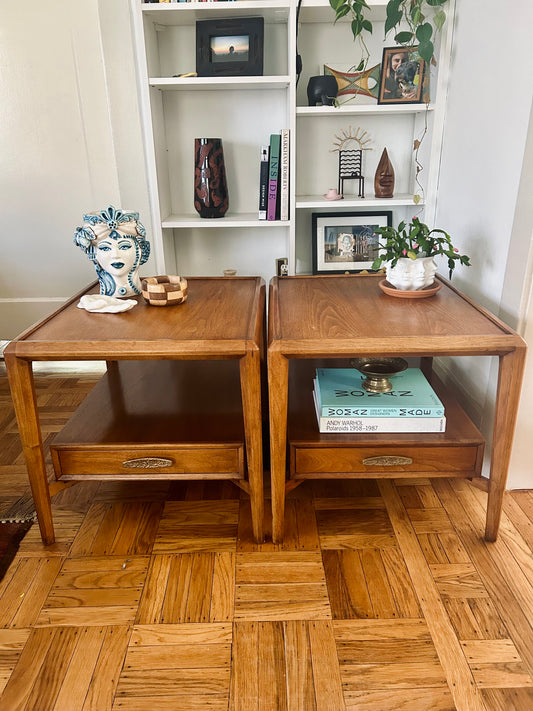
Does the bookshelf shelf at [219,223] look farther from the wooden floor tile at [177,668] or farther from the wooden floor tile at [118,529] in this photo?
the wooden floor tile at [177,668]

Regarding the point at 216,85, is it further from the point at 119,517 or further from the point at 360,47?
the point at 119,517

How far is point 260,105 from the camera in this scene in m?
2.04

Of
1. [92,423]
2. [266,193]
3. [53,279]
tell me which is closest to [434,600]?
[92,423]

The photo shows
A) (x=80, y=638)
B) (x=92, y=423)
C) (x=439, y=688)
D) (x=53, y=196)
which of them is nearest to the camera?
(x=439, y=688)

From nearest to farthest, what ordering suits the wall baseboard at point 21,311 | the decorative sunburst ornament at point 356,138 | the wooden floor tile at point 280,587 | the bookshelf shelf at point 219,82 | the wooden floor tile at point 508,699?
the wooden floor tile at point 508,699, the wooden floor tile at point 280,587, the bookshelf shelf at point 219,82, the decorative sunburst ornament at point 356,138, the wall baseboard at point 21,311

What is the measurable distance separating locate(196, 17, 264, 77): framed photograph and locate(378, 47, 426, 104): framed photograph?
0.45 meters

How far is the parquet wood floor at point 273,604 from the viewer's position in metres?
0.98

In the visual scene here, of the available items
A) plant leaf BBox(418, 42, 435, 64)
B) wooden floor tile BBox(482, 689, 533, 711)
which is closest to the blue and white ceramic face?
plant leaf BBox(418, 42, 435, 64)

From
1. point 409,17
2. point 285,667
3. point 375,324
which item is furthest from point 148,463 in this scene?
point 409,17

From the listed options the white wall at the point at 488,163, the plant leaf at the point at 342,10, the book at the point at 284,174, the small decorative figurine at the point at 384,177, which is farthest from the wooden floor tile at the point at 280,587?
the plant leaf at the point at 342,10

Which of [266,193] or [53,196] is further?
[53,196]

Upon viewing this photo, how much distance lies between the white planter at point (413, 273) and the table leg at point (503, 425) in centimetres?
35

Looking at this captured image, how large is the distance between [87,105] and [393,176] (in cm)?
126

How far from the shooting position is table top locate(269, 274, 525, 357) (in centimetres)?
116
